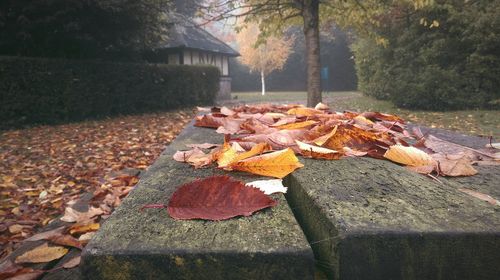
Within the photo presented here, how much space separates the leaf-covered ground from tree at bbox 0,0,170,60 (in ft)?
8.96

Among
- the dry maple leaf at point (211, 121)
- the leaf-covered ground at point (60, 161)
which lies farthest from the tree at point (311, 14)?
the dry maple leaf at point (211, 121)

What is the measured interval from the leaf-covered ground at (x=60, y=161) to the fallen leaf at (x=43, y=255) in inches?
38.3

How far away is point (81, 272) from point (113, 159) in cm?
486

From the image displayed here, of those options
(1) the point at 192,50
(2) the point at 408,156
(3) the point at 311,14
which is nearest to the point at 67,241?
(2) the point at 408,156

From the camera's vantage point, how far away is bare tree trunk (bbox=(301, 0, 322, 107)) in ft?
26.9

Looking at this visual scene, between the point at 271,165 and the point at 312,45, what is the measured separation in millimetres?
7961

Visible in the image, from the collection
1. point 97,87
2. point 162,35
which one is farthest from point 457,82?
point 97,87

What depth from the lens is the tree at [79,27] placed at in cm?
915

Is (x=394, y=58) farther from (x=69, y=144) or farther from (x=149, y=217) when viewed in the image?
(x=149, y=217)

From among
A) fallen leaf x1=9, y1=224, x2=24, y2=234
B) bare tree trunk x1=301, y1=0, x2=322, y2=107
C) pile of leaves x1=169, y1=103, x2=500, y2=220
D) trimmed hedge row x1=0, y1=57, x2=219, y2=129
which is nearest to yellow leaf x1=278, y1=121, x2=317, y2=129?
pile of leaves x1=169, y1=103, x2=500, y2=220

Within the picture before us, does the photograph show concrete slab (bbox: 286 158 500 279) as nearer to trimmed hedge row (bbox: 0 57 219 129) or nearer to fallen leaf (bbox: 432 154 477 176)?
fallen leaf (bbox: 432 154 477 176)

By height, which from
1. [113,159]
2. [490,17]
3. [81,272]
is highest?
[490,17]

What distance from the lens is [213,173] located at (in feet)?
3.87

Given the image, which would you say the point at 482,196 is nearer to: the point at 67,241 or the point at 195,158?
the point at 195,158
